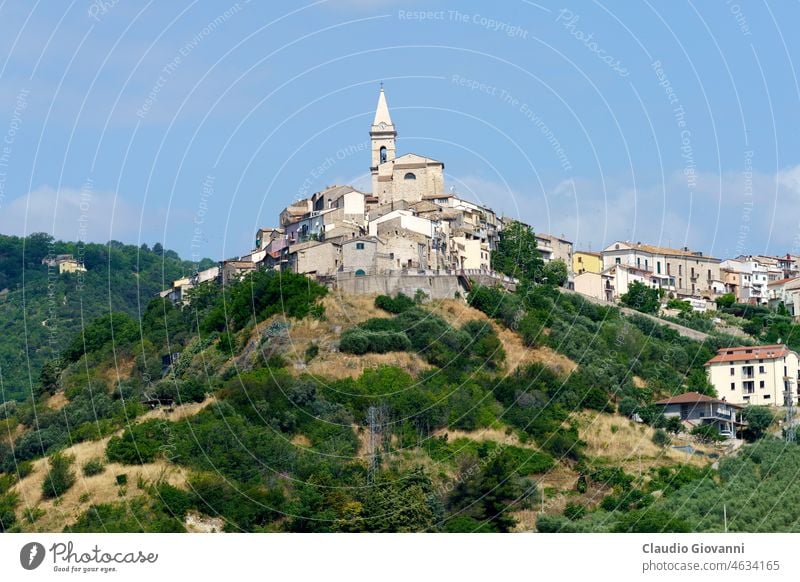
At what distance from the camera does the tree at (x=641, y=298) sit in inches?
3324

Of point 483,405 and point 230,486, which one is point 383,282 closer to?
Answer: point 483,405

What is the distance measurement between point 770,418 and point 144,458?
24.8 metres

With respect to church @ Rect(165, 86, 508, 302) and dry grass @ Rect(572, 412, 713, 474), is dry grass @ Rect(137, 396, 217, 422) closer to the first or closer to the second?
church @ Rect(165, 86, 508, 302)

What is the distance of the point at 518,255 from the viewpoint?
273 feet

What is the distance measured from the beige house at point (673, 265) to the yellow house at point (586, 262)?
1.60ft

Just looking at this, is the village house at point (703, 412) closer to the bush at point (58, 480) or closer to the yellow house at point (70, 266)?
the bush at point (58, 480)

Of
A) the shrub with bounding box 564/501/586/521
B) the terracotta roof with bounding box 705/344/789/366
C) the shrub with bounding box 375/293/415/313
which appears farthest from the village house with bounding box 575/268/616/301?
the shrub with bounding box 564/501/586/521

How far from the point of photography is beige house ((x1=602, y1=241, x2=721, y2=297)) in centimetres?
9431

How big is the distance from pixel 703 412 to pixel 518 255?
16.9 m

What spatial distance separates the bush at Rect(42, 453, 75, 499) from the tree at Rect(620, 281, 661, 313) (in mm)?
31920

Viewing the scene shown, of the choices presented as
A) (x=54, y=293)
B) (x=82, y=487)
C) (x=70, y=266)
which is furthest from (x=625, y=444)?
(x=70, y=266)

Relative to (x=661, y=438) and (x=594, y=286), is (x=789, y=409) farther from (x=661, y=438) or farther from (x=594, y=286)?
(x=594, y=286)

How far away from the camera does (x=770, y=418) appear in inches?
2729

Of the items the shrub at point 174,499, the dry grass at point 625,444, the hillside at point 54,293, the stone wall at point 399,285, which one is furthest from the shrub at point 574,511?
the hillside at point 54,293
